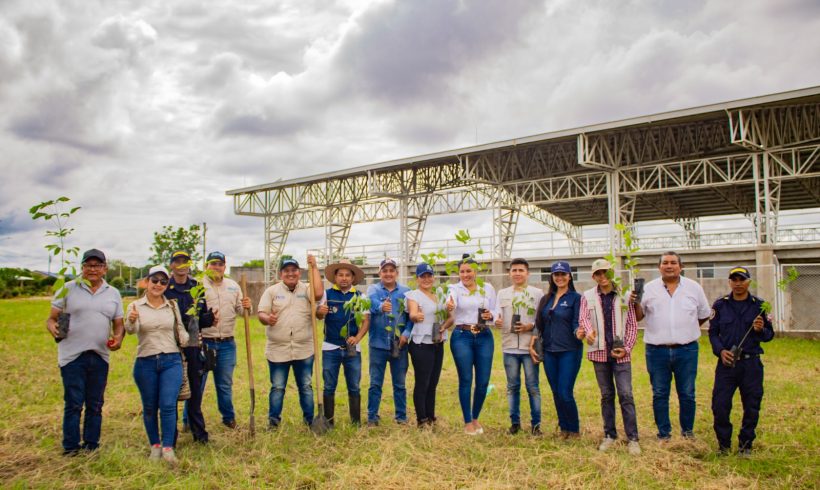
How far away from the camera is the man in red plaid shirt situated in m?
5.76

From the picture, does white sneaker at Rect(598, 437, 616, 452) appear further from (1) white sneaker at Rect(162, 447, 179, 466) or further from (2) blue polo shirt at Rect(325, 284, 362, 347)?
(1) white sneaker at Rect(162, 447, 179, 466)

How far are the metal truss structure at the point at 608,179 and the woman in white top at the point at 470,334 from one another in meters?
14.9

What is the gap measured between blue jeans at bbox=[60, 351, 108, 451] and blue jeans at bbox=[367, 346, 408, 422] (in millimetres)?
2593

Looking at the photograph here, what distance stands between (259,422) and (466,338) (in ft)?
8.42

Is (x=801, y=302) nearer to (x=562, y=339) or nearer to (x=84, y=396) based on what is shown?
(x=562, y=339)

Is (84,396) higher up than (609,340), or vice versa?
(609,340)

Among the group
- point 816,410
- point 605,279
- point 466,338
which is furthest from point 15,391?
point 816,410

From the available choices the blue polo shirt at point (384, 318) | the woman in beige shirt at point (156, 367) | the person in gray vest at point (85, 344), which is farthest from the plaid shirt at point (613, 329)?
the person in gray vest at point (85, 344)

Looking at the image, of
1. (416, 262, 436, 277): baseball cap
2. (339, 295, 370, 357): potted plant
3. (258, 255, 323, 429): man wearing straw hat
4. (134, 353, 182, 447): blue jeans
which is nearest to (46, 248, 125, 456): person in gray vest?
(134, 353, 182, 447): blue jeans

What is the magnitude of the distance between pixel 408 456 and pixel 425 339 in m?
1.37

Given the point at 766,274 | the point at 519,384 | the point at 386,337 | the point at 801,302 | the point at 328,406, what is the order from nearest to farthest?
the point at 519,384 → the point at 328,406 → the point at 386,337 → the point at 801,302 → the point at 766,274

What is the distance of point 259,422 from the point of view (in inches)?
273

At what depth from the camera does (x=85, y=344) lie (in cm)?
541

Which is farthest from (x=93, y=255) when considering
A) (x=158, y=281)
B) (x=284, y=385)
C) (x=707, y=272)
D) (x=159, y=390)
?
(x=707, y=272)
